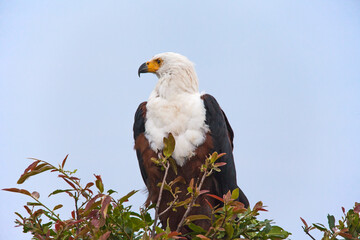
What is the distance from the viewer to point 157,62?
431 cm

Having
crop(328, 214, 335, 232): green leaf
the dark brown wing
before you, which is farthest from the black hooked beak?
crop(328, 214, 335, 232): green leaf

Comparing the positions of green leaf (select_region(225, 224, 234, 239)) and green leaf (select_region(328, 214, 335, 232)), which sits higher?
green leaf (select_region(328, 214, 335, 232))

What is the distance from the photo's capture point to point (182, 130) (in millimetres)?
3744

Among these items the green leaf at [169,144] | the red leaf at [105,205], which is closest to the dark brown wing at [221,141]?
the green leaf at [169,144]

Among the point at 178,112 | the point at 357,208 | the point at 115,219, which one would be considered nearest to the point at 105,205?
the point at 115,219

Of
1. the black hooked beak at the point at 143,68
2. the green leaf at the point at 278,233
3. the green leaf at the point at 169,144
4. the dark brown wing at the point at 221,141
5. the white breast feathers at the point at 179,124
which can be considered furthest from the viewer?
the black hooked beak at the point at 143,68

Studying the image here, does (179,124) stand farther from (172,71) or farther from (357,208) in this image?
(357,208)

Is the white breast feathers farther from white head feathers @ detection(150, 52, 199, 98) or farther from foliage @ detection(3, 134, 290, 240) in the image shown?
foliage @ detection(3, 134, 290, 240)

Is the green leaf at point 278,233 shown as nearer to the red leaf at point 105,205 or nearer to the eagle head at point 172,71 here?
the red leaf at point 105,205

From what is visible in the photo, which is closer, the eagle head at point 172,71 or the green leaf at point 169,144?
the green leaf at point 169,144

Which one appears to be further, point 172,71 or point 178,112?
point 172,71

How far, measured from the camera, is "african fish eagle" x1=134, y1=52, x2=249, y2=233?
3.73 m

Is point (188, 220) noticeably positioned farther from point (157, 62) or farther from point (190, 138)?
point (157, 62)

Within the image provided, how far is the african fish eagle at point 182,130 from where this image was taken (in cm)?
373
